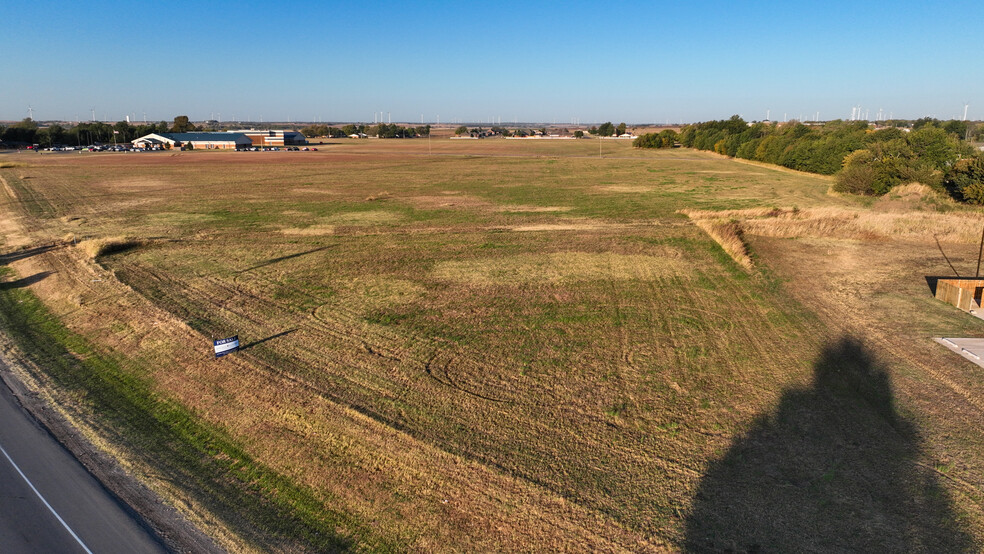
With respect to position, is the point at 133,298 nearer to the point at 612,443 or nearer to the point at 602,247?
the point at 612,443

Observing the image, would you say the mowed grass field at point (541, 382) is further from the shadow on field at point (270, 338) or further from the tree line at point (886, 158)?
the tree line at point (886, 158)

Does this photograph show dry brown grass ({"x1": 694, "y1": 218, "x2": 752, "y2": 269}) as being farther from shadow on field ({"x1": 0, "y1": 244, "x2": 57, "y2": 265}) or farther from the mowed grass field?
shadow on field ({"x1": 0, "y1": 244, "x2": 57, "y2": 265})

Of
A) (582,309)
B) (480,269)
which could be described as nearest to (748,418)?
(582,309)

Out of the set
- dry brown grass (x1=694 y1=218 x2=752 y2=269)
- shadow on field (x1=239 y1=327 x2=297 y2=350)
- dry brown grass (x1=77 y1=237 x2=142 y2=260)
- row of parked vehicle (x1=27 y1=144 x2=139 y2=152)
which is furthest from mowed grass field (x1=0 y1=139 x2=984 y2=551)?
row of parked vehicle (x1=27 y1=144 x2=139 y2=152)

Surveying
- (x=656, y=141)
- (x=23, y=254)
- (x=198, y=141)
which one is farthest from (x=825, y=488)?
(x=198, y=141)

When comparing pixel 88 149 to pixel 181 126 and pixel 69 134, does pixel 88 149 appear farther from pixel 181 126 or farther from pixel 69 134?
pixel 181 126

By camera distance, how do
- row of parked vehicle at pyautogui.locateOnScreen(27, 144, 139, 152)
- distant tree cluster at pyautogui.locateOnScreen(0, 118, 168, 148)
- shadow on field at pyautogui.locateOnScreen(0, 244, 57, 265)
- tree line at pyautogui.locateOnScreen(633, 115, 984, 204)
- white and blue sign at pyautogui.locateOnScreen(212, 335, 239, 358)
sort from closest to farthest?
white and blue sign at pyautogui.locateOnScreen(212, 335, 239, 358) → shadow on field at pyautogui.locateOnScreen(0, 244, 57, 265) → tree line at pyautogui.locateOnScreen(633, 115, 984, 204) → row of parked vehicle at pyautogui.locateOnScreen(27, 144, 139, 152) → distant tree cluster at pyautogui.locateOnScreen(0, 118, 168, 148)

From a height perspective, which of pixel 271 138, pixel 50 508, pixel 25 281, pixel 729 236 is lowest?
pixel 50 508

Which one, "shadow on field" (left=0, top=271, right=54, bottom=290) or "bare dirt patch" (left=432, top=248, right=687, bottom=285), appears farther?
"bare dirt patch" (left=432, top=248, right=687, bottom=285)
